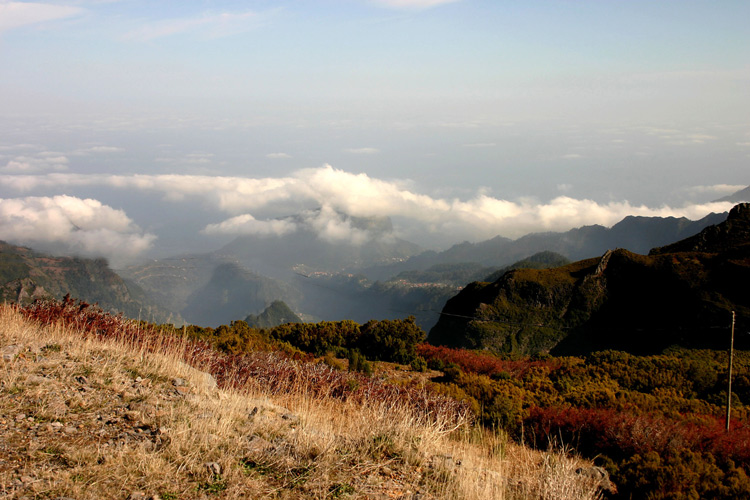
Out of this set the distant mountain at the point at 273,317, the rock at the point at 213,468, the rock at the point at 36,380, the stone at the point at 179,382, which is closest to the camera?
the rock at the point at 213,468

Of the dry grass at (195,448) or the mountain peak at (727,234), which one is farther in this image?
the mountain peak at (727,234)

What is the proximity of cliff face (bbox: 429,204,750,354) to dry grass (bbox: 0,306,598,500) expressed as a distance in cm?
3066

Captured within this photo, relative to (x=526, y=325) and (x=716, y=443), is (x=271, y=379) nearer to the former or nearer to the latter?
(x=716, y=443)

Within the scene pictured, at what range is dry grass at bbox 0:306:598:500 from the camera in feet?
15.3

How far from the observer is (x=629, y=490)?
7117 mm

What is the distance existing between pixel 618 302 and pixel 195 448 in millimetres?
45494

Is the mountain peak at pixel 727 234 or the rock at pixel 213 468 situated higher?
the mountain peak at pixel 727 234

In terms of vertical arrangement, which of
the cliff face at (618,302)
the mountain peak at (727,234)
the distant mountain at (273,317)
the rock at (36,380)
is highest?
the mountain peak at (727,234)

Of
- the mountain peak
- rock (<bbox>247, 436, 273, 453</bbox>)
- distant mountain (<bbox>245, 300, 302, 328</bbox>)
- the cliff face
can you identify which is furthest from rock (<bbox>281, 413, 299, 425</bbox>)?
distant mountain (<bbox>245, 300, 302, 328</bbox>)

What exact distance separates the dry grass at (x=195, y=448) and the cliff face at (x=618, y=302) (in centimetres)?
3066

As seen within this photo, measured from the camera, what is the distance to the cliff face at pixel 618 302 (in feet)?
120

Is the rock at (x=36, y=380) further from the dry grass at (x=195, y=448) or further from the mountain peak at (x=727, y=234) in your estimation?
the mountain peak at (x=727, y=234)

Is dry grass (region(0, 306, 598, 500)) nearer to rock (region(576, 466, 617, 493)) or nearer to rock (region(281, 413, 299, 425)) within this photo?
rock (region(281, 413, 299, 425))

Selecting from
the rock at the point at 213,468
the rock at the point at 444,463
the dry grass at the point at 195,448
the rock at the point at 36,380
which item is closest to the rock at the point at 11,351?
the dry grass at the point at 195,448
